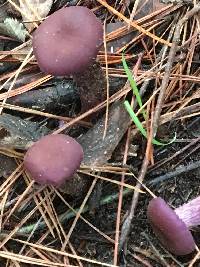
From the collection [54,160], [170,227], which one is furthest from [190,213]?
[54,160]

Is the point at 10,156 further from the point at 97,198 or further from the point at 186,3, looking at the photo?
the point at 186,3

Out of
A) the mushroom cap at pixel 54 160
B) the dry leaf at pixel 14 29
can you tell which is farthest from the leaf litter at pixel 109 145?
the mushroom cap at pixel 54 160

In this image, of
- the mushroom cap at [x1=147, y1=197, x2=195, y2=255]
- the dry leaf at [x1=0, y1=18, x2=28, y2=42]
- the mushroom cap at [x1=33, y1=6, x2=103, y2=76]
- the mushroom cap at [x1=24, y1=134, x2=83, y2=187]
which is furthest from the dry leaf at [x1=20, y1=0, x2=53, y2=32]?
the mushroom cap at [x1=147, y1=197, x2=195, y2=255]

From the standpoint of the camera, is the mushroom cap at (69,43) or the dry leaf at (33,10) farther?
the dry leaf at (33,10)

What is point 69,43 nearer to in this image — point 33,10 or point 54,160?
point 54,160

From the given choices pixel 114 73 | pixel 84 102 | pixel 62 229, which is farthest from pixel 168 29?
pixel 62 229

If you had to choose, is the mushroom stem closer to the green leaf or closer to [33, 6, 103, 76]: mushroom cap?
the green leaf

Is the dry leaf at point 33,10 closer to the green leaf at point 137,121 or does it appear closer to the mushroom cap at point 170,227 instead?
the green leaf at point 137,121

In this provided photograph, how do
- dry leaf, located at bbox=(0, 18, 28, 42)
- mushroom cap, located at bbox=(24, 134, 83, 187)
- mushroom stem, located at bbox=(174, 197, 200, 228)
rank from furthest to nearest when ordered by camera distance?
dry leaf, located at bbox=(0, 18, 28, 42) → mushroom stem, located at bbox=(174, 197, 200, 228) → mushroom cap, located at bbox=(24, 134, 83, 187)
